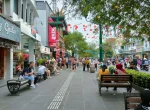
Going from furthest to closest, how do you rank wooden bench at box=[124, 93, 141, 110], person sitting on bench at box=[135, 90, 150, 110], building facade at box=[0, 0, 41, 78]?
building facade at box=[0, 0, 41, 78]
wooden bench at box=[124, 93, 141, 110]
person sitting on bench at box=[135, 90, 150, 110]

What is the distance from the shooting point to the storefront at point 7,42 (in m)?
15.4

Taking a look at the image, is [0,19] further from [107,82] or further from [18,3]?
[18,3]

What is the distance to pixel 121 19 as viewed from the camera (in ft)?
27.6

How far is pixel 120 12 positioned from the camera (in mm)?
8328

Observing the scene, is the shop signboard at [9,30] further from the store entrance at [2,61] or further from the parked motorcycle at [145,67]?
the parked motorcycle at [145,67]

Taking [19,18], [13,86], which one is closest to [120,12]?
[13,86]

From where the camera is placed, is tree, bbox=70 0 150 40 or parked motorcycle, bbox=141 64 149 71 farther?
parked motorcycle, bbox=141 64 149 71

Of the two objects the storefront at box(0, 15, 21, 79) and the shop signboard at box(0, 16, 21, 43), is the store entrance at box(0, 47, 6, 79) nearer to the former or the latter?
the storefront at box(0, 15, 21, 79)

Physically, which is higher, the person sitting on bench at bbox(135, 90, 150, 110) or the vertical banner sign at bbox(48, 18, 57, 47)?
the vertical banner sign at bbox(48, 18, 57, 47)

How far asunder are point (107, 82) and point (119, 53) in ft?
324

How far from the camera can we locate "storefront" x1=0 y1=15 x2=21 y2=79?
15398 millimetres

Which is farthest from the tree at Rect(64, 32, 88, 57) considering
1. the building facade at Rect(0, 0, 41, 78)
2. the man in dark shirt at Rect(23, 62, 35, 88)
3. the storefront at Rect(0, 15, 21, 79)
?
the man in dark shirt at Rect(23, 62, 35, 88)

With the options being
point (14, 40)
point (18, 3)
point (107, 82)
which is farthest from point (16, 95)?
point (18, 3)

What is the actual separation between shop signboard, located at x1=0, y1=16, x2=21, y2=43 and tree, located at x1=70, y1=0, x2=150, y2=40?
732 cm
